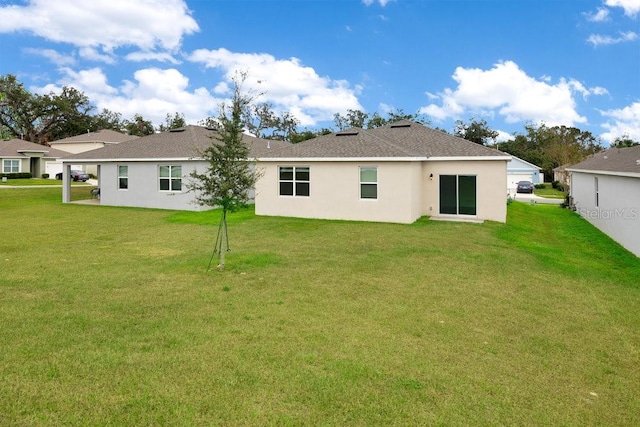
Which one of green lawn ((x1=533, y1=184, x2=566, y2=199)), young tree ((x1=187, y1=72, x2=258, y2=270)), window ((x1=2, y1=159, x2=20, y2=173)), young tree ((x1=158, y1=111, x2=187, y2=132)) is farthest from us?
young tree ((x1=158, y1=111, x2=187, y2=132))

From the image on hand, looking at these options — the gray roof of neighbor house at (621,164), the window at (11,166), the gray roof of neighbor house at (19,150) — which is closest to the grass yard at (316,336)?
the gray roof of neighbor house at (621,164)

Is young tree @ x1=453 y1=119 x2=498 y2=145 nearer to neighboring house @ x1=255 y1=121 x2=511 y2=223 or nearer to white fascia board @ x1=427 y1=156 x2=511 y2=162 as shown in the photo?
neighboring house @ x1=255 y1=121 x2=511 y2=223

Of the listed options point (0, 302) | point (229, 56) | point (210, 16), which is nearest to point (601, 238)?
point (0, 302)

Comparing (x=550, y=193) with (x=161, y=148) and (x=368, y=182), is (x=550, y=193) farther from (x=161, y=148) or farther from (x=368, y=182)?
(x=161, y=148)

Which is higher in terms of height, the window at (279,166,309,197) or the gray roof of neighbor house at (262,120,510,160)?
the gray roof of neighbor house at (262,120,510,160)

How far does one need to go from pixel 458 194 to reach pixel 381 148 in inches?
166

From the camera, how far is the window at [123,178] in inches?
990

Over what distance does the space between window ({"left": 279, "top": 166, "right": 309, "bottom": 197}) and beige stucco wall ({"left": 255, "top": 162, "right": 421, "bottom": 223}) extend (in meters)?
0.19

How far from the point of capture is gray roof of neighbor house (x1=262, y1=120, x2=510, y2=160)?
1881 centimetres

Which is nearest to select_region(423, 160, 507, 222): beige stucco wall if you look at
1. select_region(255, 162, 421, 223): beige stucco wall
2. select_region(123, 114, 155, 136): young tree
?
select_region(255, 162, 421, 223): beige stucco wall

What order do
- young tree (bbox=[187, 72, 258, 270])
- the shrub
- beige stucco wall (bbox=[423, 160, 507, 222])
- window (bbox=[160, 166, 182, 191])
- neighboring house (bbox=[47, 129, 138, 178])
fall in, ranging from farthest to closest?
neighboring house (bbox=[47, 129, 138, 178]) < the shrub < window (bbox=[160, 166, 182, 191]) < beige stucco wall (bbox=[423, 160, 507, 222]) < young tree (bbox=[187, 72, 258, 270])

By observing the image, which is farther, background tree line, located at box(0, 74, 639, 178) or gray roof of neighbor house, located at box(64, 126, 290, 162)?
background tree line, located at box(0, 74, 639, 178)

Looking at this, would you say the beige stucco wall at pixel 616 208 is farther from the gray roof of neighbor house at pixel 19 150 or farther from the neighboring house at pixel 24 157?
the gray roof of neighbor house at pixel 19 150

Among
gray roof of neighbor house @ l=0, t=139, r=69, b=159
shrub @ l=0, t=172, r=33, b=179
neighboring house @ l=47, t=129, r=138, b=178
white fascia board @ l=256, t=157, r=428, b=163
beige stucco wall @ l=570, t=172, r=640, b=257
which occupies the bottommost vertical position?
beige stucco wall @ l=570, t=172, r=640, b=257
